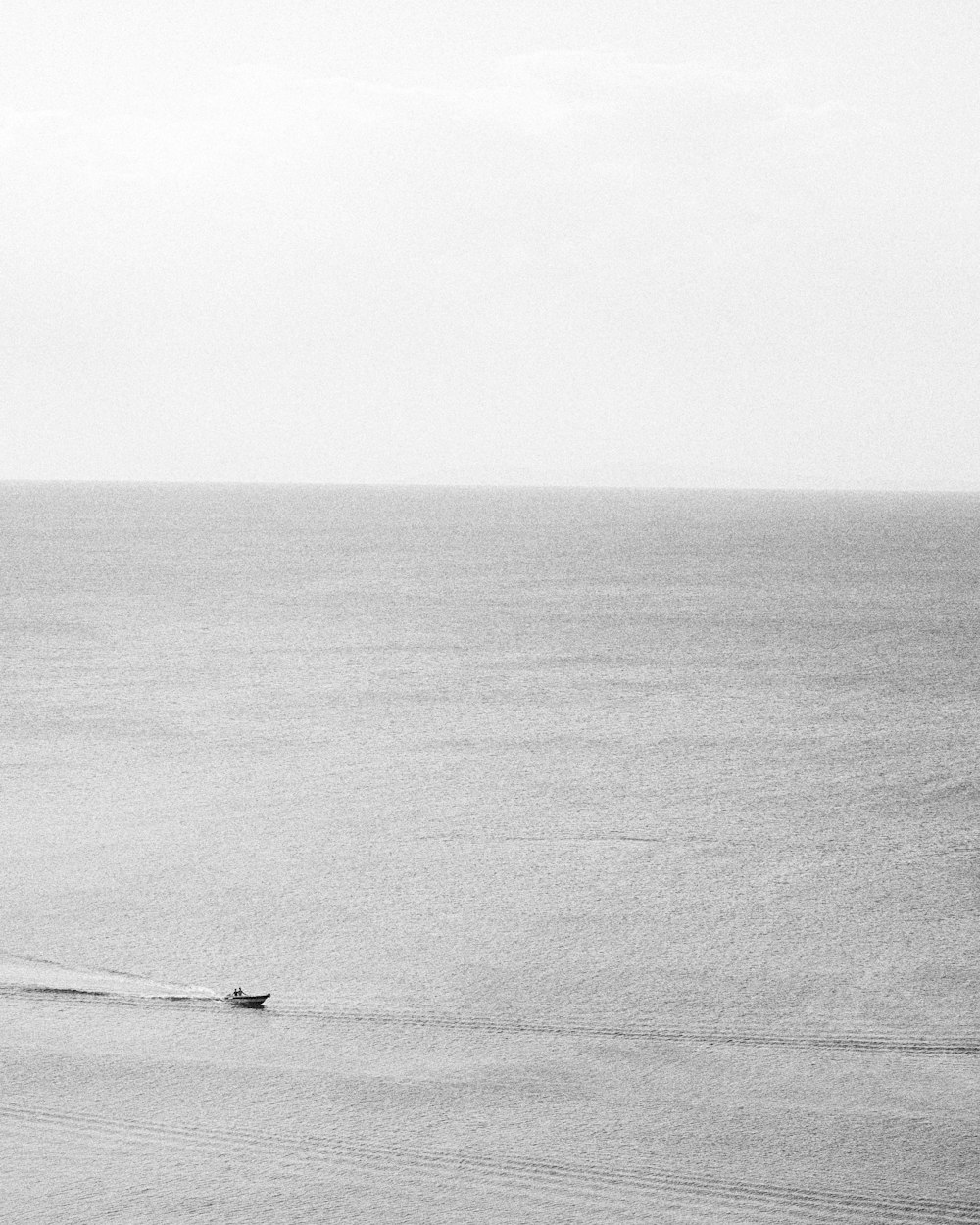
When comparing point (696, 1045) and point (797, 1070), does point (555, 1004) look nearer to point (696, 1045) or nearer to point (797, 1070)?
point (696, 1045)

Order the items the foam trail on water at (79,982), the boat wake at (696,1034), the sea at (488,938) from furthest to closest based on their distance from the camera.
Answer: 1. the foam trail on water at (79,982)
2. the boat wake at (696,1034)
3. the sea at (488,938)

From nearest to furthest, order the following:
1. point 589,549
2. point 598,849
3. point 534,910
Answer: point 534,910 → point 598,849 → point 589,549

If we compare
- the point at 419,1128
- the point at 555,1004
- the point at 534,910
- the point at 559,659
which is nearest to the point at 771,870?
the point at 534,910

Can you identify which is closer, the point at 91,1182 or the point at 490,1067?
the point at 91,1182

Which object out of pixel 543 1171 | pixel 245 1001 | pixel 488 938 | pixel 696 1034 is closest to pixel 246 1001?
pixel 245 1001

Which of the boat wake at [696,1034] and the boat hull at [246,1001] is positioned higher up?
the boat hull at [246,1001]

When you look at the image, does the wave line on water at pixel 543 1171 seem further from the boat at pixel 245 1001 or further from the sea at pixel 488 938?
the boat at pixel 245 1001

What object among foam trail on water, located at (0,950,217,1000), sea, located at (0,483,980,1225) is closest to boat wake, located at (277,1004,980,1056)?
sea, located at (0,483,980,1225)

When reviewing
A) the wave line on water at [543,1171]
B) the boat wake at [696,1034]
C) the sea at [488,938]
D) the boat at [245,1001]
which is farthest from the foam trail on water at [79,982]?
the wave line on water at [543,1171]

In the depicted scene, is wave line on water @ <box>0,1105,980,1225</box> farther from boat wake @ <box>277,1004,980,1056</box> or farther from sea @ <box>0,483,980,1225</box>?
boat wake @ <box>277,1004,980,1056</box>
